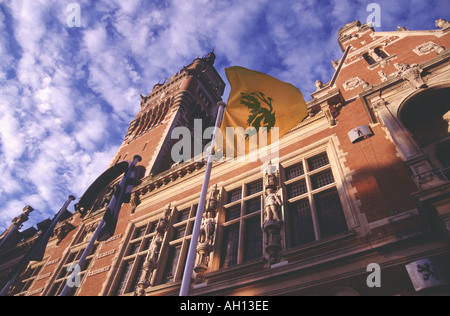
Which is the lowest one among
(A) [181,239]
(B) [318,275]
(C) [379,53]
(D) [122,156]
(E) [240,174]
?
(B) [318,275]

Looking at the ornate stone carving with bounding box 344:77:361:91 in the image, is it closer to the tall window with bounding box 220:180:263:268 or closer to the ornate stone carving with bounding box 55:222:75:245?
the tall window with bounding box 220:180:263:268

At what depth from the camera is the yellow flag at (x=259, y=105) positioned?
954 cm

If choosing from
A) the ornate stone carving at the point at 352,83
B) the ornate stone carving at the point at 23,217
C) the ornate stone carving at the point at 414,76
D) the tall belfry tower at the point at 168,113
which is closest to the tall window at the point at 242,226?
the ornate stone carving at the point at 352,83

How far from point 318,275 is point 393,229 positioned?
2254mm

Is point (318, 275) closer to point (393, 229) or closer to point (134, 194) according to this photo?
point (393, 229)

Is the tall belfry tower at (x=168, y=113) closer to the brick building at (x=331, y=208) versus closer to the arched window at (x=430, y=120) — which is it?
the brick building at (x=331, y=208)

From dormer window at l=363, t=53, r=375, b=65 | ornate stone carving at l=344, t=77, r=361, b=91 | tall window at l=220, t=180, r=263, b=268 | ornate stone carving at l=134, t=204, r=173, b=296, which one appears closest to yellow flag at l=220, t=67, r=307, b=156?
tall window at l=220, t=180, r=263, b=268

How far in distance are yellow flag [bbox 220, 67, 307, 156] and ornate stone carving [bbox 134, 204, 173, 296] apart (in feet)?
18.5

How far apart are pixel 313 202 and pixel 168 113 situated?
2317 centimetres

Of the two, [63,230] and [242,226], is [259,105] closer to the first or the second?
[242,226]

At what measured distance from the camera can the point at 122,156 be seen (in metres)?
28.1
